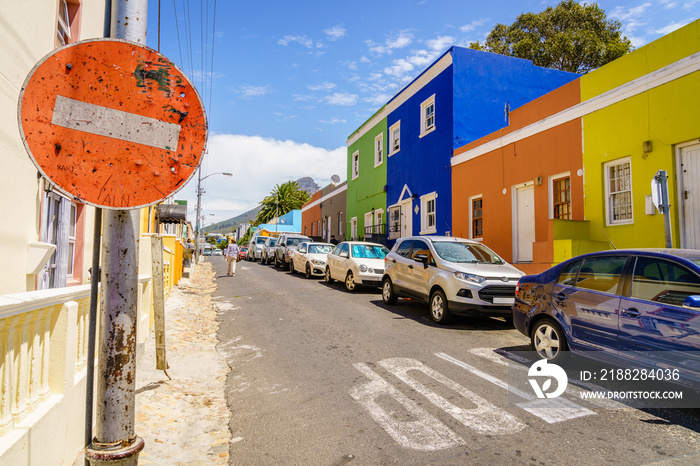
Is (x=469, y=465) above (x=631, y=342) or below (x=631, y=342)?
below

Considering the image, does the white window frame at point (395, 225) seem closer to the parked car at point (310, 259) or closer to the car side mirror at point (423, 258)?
the parked car at point (310, 259)

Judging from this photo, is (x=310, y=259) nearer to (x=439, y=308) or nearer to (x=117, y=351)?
(x=439, y=308)

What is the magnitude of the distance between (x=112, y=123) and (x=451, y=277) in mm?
7281

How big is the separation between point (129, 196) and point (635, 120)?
435 inches

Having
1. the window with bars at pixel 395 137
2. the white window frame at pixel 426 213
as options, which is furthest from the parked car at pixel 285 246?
the white window frame at pixel 426 213

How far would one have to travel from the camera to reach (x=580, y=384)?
521cm

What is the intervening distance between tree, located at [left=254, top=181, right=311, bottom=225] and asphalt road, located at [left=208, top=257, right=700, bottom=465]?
185ft

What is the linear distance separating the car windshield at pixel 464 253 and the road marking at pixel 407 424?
4.59 meters

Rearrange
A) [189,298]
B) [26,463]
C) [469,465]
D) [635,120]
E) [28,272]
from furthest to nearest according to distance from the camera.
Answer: [189,298], [635,120], [28,272], [469,465], [26,463]

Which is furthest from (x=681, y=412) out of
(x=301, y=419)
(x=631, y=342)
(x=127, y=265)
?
(x=127, y=265)

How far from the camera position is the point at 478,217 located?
1556 centimetres

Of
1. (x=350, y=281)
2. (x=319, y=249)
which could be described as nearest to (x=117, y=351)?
(x=350, y=281)

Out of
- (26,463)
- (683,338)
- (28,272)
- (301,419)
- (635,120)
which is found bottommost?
(301,419)

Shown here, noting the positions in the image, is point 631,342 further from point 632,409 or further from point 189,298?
point 189,298
